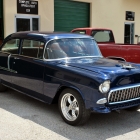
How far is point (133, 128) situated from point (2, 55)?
3.45 m

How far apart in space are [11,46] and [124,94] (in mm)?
3089

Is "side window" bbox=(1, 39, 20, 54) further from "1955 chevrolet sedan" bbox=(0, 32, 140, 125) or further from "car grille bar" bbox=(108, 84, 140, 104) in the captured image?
"car grille bar" bbox=(108, 84, 140, 104)

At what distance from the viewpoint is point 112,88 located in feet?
13.6

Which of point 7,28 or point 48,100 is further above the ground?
point 7,28

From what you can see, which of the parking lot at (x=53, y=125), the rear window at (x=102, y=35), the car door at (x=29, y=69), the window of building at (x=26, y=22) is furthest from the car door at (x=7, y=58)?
the window of building at (x=26, y=22)

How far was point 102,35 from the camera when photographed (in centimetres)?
916

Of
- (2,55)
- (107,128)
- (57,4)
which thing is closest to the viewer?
(107,128)

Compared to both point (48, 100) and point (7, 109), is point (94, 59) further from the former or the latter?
point (7, 109)

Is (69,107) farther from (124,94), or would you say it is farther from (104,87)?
(124,94)

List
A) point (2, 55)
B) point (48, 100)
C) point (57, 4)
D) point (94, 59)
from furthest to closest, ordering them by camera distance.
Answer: point (57, 4) < point (2, 55) < point (94, 59) < point (48, 100)

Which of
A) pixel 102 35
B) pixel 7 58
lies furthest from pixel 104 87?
A: pixel 102 35

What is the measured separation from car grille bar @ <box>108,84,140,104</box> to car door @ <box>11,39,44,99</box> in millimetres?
1420

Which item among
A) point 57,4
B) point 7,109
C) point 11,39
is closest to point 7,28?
point 57,4

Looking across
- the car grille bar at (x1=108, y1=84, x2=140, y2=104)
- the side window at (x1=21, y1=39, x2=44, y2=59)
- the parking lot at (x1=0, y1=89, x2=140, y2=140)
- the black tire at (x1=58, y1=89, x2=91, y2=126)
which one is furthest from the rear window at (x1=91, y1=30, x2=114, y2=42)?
the black tire at (x1=58, y1=89, x2=91, y2=126)
